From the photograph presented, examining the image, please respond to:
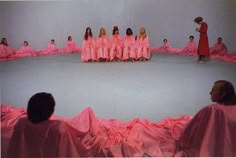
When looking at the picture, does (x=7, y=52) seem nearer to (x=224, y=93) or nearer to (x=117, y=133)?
(x=117, y=133)

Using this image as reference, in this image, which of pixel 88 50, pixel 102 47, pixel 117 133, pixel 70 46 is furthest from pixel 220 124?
pixel 102 47

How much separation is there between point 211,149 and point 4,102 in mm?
1851

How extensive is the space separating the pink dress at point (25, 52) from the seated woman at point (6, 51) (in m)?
0.08

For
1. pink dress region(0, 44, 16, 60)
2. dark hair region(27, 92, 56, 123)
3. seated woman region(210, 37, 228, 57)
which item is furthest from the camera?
seated woman region(210, 37, 228, 57)

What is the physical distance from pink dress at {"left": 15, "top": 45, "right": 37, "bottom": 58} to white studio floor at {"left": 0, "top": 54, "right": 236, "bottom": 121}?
0.07 meters

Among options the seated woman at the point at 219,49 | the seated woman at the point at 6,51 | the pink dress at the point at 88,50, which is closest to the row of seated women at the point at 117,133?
the seated woman at the point at 6,51

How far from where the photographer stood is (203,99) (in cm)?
320

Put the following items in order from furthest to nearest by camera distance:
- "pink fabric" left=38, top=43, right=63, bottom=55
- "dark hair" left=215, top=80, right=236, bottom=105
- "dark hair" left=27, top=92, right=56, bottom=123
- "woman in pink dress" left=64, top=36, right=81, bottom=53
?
"woman in pink dress" left=64, top=36, right=81, bottom=53
"pink fabric" left=38, top=43, right=63, bottom=55
"dark hair" left=215, top=80, right=236, bottom=105
"dark hair" left=27, top=92, right=56, bottom=123

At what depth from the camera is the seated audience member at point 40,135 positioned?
230 centimetres

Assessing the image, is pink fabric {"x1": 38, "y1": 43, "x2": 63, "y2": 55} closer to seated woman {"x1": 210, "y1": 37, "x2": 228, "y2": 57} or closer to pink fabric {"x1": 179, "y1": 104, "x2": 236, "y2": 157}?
seated woman {"x1": 210, "y1": 37, "x2": 228, "y2": 57}

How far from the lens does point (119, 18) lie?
12.9 ft

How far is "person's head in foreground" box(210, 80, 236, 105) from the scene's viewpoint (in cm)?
255

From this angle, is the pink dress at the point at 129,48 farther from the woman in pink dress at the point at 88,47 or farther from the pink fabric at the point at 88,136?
the pink fabric at the point at 88,136

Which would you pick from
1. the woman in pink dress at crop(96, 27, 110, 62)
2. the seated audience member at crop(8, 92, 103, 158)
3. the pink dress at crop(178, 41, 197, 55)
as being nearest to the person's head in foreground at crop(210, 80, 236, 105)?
the seated audience member at crop(8, 92, 103, 158)
